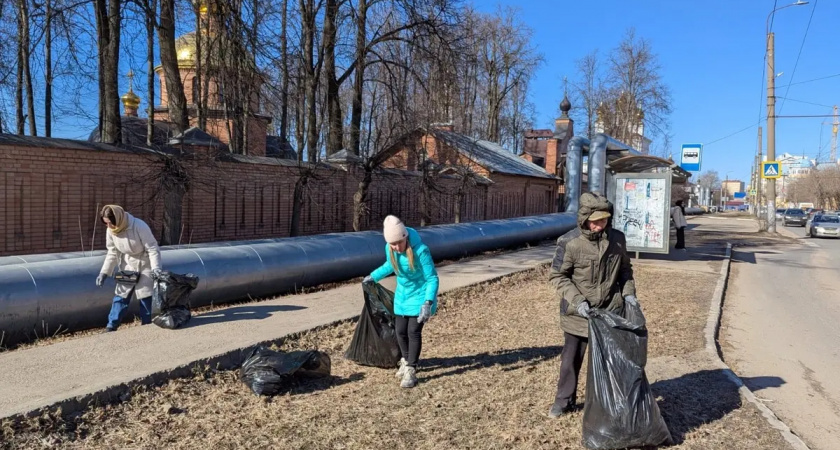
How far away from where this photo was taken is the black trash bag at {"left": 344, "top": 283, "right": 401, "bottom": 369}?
551cm

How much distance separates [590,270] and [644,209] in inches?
423

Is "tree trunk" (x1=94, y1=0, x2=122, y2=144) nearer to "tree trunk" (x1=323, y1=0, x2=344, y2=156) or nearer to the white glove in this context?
"tree trunk" (x1=323, y1=0, x2=344, y2=156)

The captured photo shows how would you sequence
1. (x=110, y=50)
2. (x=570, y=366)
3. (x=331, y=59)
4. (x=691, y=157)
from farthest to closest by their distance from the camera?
1. (x=691, y=157)
2. (x=331, y=59)
3. (x=110, y=50)
4. (x=570, y=366)

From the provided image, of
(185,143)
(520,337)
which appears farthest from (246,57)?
(520,337)

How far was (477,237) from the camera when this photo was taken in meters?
15.0

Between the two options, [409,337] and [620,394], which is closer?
[620,394]

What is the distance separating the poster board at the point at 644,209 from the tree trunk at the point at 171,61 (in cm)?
985

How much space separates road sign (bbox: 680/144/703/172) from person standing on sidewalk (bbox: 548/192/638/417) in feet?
67.9

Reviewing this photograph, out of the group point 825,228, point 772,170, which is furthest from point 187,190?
point 825,228

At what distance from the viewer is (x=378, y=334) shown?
5.52m

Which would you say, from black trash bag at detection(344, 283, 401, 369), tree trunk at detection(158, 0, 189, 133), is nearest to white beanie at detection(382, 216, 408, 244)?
black trash bag at detection(344, 283, 401, 369)

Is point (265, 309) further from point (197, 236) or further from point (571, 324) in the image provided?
point (197, 236)

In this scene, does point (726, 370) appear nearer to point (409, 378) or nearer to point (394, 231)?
point (409, 378)

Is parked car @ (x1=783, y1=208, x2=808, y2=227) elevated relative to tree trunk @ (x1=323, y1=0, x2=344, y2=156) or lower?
lower
